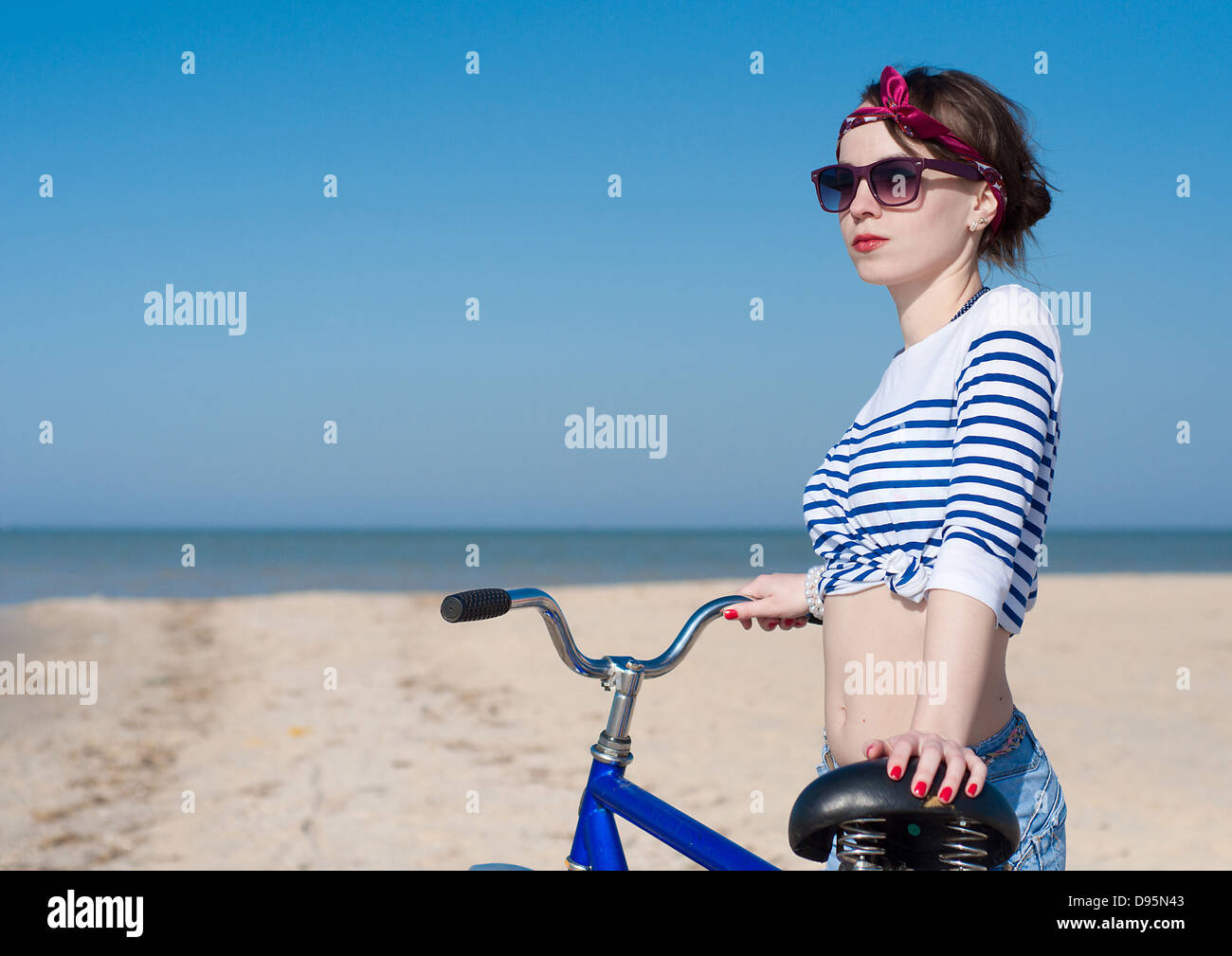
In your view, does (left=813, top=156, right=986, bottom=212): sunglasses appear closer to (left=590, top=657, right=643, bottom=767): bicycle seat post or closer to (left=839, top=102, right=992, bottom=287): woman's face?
(left=839, top=102, right=992, bottom=287): woman's face

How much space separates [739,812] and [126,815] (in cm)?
336

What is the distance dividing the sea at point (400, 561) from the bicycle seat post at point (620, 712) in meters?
12.3

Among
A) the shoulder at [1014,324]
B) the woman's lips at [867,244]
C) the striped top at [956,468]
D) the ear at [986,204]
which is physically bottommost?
the striped top at [956,468]

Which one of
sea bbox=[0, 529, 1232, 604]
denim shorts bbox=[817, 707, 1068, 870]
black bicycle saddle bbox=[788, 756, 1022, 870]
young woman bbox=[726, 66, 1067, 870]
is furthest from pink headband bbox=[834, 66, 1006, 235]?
sea bbox=[0, 529, 1232, 604]

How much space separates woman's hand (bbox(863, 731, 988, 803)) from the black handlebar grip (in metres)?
0.75

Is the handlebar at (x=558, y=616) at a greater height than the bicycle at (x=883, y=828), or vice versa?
the handlebar at (x=558, y=616)

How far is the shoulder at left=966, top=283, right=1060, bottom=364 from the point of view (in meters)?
1.54

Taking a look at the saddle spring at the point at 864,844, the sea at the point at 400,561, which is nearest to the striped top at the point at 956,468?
the saddle spring at the point at 864,844

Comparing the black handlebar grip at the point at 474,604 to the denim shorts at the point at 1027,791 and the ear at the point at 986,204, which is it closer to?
the denim shorts at the point at 1027,791

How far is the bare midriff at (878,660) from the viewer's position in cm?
164

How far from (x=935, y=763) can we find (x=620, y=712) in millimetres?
836

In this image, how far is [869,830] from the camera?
1377mm

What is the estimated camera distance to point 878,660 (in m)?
1.72
